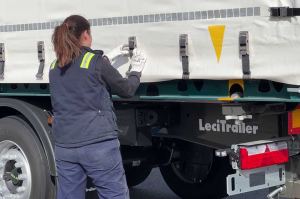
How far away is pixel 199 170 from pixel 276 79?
7.83 ft

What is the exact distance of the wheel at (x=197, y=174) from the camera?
245 inches

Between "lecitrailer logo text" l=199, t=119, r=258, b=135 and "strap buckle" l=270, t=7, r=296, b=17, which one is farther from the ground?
"strap buckle" l=270, t=7, r=296, b=17

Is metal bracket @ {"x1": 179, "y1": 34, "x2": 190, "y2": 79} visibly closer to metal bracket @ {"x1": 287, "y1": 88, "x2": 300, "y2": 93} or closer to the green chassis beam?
the green chassis beam

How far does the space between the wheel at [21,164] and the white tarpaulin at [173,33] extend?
0.42 m

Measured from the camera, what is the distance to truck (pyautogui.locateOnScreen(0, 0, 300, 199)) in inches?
172

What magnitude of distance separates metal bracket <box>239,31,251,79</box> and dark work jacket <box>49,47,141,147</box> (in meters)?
0.78

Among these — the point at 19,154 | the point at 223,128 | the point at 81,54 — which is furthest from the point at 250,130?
the point at 19,154

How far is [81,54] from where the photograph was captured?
473 centimetres

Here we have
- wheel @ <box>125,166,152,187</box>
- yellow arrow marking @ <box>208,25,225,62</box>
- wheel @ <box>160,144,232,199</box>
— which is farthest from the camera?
wheel @ <box>125,166,152,187</box>

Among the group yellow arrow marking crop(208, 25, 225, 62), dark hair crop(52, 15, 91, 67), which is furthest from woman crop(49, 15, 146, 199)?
yellow arrow marking crop(208, 25, 225, 62)

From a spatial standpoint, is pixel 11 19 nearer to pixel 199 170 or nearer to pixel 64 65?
pixel 64 65

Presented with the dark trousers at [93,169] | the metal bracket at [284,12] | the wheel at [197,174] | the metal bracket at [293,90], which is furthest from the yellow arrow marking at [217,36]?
the wheel at [197,174]

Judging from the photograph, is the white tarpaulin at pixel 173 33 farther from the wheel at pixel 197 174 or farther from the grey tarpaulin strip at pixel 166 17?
the wheel at pixel 197 174

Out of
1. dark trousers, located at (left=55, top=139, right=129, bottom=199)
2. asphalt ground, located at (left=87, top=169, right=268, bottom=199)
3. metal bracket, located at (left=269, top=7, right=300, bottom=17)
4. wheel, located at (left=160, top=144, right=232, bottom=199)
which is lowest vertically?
asphalt ground, located at (left=87, top=169, right=268, bottom=199)
